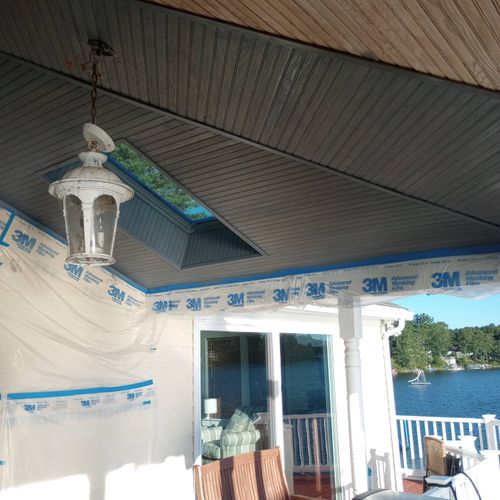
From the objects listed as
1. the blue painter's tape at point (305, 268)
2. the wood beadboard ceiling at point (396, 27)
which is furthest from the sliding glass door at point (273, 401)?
the wood beadboard ceiling at point (396, 27)

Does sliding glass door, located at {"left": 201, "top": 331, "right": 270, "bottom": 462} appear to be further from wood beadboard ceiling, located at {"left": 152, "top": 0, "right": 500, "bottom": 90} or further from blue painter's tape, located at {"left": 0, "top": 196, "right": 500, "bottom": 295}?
wood beadboard ceiling, located at {"left": 152, "top": 0, "right": 500, "bottom": 90}

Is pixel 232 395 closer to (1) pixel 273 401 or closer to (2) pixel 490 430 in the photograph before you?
(1) pixel 273 401

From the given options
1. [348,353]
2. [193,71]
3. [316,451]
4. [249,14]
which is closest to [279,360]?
[316,451]

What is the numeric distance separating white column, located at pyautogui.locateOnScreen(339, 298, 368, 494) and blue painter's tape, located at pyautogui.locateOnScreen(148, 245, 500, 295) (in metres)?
0.33

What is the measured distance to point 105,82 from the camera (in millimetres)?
2455

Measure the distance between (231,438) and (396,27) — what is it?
199 inches

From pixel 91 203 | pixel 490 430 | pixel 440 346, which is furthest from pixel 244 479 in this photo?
pixel 440 346

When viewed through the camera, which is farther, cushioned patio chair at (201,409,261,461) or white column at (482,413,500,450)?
white column at (482,413,500,450)

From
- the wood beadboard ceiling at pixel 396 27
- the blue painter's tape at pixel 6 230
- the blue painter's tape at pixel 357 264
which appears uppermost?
the blue painter's tape at pixel 6 230

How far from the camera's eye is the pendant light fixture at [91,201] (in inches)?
77.4

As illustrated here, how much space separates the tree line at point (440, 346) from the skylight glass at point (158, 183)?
1032 inches

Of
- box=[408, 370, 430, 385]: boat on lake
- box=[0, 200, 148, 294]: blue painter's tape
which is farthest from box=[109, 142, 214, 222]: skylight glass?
box=[408, 370, 430, 385]: boat on lake

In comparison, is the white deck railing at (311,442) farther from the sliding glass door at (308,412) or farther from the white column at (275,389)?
the white column at (275,389)

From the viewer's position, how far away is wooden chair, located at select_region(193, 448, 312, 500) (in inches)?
136
